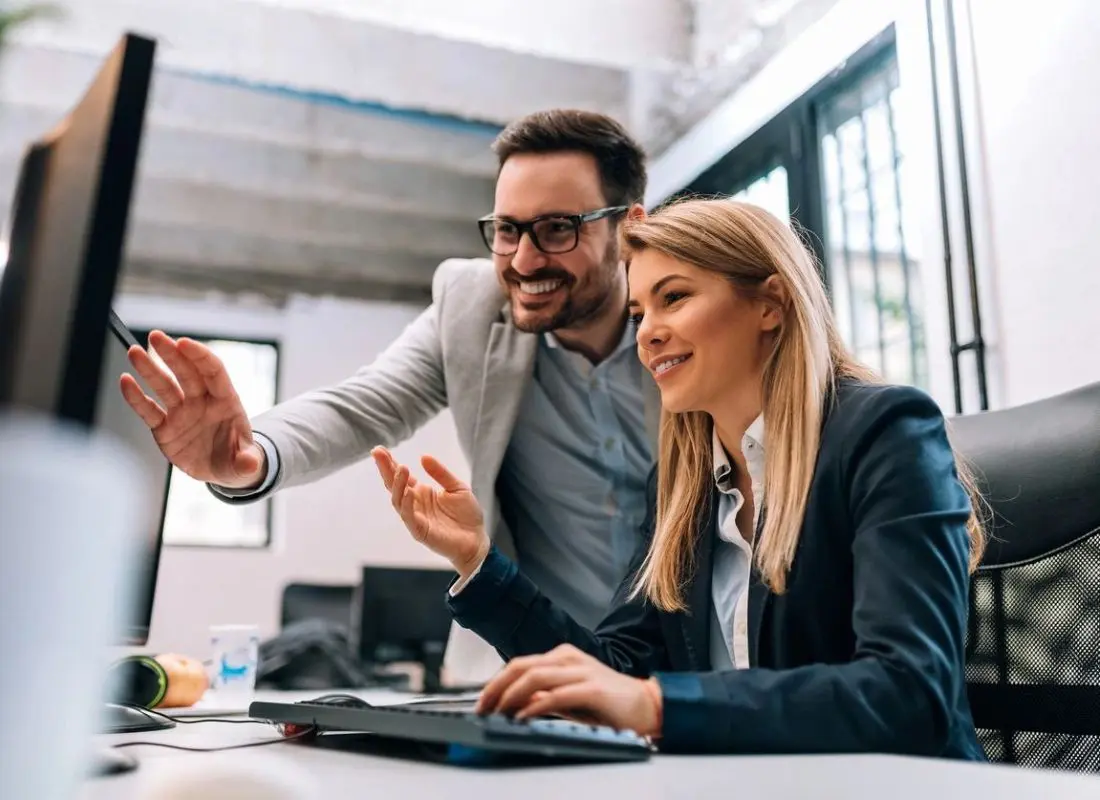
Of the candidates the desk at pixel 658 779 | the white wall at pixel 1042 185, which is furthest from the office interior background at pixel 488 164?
the desk at pixel 658 779

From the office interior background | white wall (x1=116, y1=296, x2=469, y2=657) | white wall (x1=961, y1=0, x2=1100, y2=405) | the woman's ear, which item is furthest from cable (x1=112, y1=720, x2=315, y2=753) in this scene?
white wall (x1=116, y1=296, x2=469, y2=657)

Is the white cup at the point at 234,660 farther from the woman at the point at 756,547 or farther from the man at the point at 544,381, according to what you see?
the woman at the point at 756,547

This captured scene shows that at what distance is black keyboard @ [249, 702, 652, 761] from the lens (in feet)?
2.02

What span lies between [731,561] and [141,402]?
79cm

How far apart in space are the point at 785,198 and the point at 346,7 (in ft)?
5.18

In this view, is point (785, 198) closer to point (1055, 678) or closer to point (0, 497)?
point (1055, 678)

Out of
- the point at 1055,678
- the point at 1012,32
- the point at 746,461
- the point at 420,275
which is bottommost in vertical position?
the point at 1055,678

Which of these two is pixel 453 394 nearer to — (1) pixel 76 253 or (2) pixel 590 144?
(2) pixel 590 144

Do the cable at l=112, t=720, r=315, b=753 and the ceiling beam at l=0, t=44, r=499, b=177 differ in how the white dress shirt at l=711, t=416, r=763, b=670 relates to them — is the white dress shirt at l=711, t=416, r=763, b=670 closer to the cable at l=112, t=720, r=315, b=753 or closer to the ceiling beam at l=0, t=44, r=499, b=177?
the cable at l=112, t=720, r=315, b=753

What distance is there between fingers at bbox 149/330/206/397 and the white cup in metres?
0.72

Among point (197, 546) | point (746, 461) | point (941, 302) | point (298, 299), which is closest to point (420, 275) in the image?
point (298, 299)

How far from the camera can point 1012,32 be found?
2281 millimetres

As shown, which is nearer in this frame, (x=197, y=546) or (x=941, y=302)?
(x=941, y=302)

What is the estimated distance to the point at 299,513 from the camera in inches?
259
